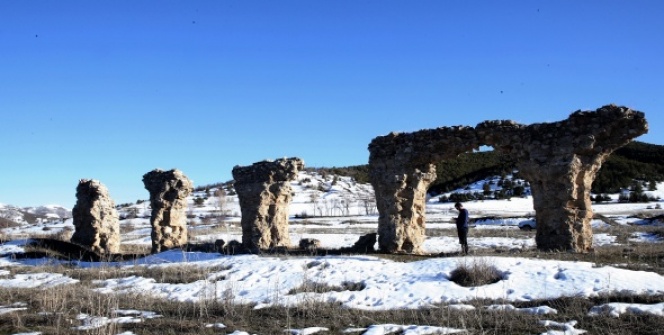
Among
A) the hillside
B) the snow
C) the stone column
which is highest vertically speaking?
the hillside

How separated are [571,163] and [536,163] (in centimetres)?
100

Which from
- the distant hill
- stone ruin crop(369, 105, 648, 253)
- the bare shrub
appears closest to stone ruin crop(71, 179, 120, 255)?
stone ruin crop(369, 105, 648, 253)

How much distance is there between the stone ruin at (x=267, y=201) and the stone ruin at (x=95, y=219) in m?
7.84

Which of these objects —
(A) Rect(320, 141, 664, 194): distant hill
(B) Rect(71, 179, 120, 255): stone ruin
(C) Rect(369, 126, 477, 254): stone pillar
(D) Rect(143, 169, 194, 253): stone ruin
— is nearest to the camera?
(C) Rect(369, 126, 477, 254): stone pillar

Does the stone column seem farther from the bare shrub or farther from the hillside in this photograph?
the hillside

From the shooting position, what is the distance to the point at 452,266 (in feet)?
40.4

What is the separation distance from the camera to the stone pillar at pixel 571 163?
49.3 feet

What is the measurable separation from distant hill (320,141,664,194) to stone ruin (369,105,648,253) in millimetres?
32948

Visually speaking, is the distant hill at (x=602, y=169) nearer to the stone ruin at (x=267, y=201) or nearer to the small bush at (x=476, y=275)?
the stone ruin at (x=267, y=201)

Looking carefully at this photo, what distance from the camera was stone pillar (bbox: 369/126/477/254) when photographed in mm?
17562

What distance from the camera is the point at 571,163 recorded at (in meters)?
15.4

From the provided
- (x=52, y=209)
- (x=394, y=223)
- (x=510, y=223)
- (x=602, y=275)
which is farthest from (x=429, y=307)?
(x=52, y=209)

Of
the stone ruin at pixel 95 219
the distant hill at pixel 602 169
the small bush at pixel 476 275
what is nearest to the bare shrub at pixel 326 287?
the small bush at pixel 476 275

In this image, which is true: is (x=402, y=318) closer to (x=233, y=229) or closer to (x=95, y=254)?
(x=95, y=254)
